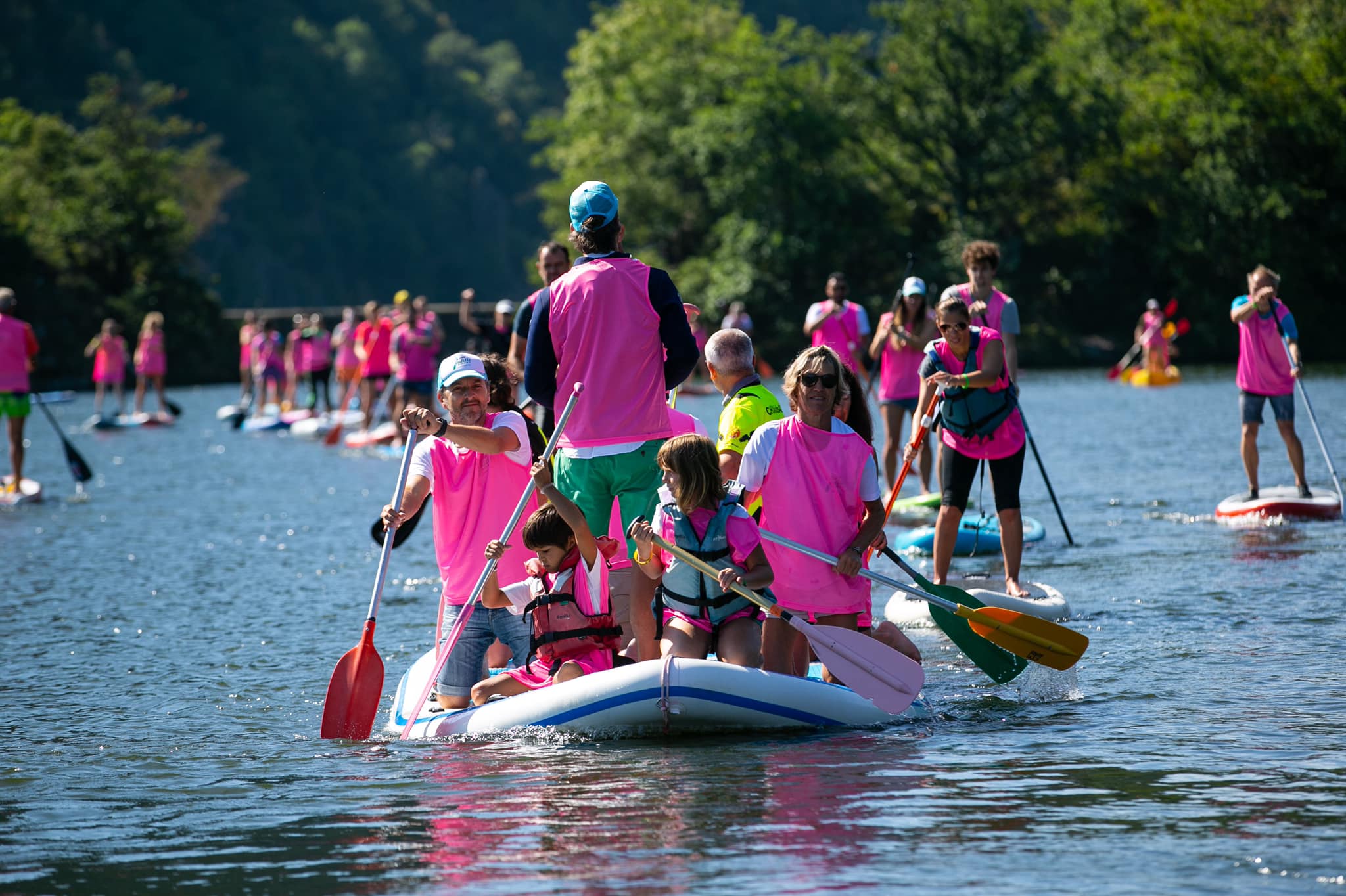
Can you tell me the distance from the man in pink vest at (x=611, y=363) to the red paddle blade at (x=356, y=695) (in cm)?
101

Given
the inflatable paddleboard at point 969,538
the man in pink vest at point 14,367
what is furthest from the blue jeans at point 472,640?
the man in pink vest at point 14,367

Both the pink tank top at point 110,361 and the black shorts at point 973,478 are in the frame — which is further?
the pink tank top at point 110,361

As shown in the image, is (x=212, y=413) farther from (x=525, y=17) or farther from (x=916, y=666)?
(x=525, y=17)

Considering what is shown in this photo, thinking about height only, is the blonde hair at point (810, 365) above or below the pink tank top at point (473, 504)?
above

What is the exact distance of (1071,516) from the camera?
13523 millimetres

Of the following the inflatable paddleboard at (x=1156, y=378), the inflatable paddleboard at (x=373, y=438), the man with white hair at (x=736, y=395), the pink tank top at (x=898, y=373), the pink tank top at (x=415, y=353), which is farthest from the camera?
the inflatable paddleboard at (x=1156, y=378)

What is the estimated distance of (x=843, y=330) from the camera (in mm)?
14781

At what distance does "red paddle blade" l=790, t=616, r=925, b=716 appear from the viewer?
6.61 m

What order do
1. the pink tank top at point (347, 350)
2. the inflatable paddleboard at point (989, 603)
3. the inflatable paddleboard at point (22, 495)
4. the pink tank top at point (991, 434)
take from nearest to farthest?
the inflatable paddleboard at point (989, 603), the pink tank top at point (991, 434), the inflatable paddleboard at point (22, 495), the pink tank top at point (347, 350)

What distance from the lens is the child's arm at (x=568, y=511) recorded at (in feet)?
21.0

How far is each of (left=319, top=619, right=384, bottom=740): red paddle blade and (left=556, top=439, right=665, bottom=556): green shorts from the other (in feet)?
3.16

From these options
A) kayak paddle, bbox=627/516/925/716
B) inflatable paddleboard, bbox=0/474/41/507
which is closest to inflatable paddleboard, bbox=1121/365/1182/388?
inflatable paddleboard, bbox=0/474/41/507

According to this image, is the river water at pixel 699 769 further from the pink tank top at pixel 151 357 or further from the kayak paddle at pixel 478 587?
the pink tank top at pixel 151 357

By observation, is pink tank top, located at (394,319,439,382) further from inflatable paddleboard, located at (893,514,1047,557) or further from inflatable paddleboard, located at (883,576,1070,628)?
inflatable paddleboard, located at (883,576,1070,628)
